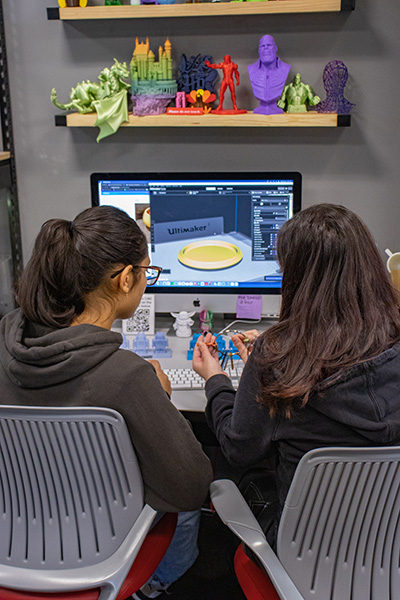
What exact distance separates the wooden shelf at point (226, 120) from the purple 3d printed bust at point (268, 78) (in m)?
0.05

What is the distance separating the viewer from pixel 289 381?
103 cm

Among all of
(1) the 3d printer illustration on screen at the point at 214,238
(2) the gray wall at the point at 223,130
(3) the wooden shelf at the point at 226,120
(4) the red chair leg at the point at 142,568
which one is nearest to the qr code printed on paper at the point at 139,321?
(1) the 3d printer illustration on screen at the point at 214,238

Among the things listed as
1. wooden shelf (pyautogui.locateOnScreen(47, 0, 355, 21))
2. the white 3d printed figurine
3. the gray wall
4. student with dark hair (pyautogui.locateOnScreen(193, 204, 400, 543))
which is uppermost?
wooden shelf (pyautogui.locateOnScreen(47, 0, 355, 21))

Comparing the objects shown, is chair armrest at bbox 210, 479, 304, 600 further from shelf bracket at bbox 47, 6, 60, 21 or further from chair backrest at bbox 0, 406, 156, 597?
shelf bracket at bbox 47, 6, 60, 21

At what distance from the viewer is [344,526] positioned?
1.05 m

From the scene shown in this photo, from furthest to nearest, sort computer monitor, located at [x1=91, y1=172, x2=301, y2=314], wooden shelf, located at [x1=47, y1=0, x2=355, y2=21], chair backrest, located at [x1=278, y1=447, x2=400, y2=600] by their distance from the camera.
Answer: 1. computer monitor, located at [x1=91, y1=172, x2=301, y2=314]
2. wooden shelf, located at [x1=47, y1=0, x2=355, y2=21]
3. chair backrest, located at [x1=278, y1=447, x2=400, y2=600]

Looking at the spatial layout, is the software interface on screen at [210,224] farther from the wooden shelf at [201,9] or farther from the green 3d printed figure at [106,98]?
the wooden shelf at [201,9]

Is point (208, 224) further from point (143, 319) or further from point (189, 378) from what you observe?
point (189, 378)

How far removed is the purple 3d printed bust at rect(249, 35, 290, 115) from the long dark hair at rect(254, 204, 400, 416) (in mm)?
817

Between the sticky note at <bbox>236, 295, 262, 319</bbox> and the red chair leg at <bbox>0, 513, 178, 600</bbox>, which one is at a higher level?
the sticky note at <bbox>236, 295, 262, 319</bbox>

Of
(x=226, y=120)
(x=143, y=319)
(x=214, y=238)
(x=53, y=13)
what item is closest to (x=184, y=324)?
(x=143, y=319)

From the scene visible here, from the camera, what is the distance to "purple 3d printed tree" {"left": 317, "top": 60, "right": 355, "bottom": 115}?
1.78m

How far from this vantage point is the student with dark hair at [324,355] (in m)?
1.02

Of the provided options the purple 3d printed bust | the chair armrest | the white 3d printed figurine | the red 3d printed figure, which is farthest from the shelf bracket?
the chair armrest
